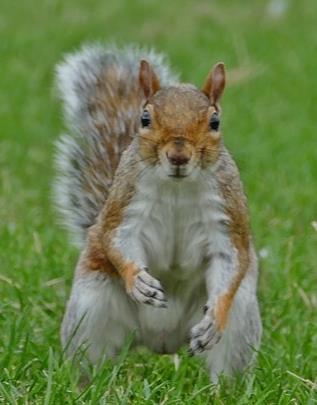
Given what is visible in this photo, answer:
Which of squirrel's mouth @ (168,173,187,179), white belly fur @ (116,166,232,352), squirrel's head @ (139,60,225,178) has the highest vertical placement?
squirrel's head @ (139,60,225,178)

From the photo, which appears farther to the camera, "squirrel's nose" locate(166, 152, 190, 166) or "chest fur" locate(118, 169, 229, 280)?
"chest fur" locate(118, 169, 229, 280)

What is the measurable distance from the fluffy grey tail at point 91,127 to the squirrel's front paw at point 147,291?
1.83 feet

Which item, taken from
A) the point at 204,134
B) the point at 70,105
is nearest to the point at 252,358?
the point at 204,134

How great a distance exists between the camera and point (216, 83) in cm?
280

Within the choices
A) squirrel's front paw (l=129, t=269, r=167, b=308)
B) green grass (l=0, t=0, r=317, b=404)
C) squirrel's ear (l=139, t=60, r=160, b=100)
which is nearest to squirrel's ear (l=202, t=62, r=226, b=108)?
squirrel's ear (l=139, t=60, r=160, b=100)

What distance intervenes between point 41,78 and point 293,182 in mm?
1887

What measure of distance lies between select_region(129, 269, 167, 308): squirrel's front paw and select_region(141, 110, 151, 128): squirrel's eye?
Answer: 30 cm

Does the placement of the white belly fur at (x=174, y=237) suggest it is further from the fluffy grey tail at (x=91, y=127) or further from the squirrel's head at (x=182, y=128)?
the fluffy grey tail at (x=91, y=127)

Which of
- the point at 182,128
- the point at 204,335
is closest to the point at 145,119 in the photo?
the point at 182,128

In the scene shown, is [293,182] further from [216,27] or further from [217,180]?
[216,27]

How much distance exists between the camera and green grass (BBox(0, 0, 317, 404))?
9.30 feet

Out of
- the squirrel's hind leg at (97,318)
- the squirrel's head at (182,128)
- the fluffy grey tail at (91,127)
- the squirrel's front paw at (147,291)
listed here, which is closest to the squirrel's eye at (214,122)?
the squirrel's head at (182,128)

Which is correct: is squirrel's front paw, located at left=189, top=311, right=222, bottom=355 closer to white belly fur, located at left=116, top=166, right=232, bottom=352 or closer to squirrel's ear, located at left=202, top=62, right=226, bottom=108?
white belly fur, located at left=116, top=166, right=232, bottom=352

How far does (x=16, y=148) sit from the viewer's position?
5199 mm
